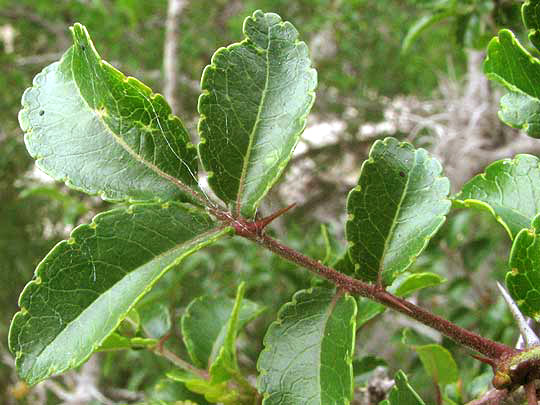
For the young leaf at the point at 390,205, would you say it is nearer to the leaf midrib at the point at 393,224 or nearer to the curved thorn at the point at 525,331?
the leaf midrib at the point at 393,224

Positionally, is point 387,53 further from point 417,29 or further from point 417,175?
point 417,175

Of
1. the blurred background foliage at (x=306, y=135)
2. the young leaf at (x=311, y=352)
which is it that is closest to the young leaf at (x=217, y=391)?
the young leaf at (x=311, y=352)

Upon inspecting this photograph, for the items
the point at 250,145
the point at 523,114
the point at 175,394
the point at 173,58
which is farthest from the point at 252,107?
the point at 173,58

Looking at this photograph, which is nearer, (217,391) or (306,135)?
(217,391)

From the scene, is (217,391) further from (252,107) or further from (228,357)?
(252,107)

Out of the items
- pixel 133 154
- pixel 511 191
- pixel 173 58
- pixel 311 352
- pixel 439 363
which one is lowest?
pixel 439 363

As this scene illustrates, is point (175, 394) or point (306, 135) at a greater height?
point (306, 135)
